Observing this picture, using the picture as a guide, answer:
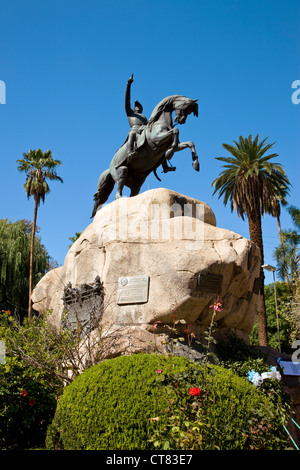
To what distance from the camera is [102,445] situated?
463 centimetres

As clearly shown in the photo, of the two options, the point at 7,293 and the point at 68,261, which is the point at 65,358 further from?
the point at 7,293

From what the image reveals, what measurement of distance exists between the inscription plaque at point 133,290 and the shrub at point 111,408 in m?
2.69

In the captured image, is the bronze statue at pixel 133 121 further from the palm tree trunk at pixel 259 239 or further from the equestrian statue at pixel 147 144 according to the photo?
the palm tree trunk at pixel 259 239

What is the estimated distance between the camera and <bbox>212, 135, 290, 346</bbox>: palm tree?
22.0m

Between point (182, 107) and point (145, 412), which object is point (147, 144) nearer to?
point (182, 107)

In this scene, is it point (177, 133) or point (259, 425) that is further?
point (177, 133)

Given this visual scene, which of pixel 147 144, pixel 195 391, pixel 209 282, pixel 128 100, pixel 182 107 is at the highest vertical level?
pixel 128 100

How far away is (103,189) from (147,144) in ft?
7.48

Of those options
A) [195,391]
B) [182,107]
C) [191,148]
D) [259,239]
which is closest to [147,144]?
[182,107]

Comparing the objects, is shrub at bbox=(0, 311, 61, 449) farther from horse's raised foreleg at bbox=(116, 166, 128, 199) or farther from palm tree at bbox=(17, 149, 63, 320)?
palm tree at bbox=(17, 149, 63, 320)

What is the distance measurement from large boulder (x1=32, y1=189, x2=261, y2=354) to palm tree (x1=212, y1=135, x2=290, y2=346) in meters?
12.1

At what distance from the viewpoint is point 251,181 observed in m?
22.4

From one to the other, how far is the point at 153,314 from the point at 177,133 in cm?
509
